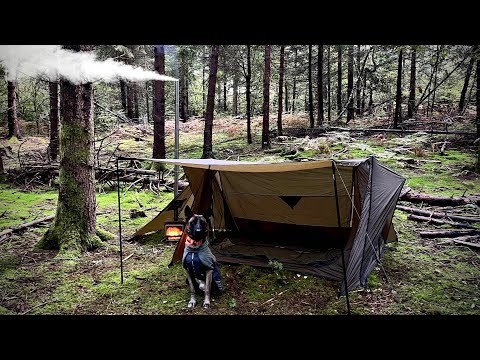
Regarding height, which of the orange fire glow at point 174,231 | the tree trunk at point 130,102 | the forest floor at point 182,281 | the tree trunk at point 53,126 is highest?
the tree trunk at point 130,102

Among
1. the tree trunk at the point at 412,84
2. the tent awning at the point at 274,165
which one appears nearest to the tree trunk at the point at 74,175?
the tent awning at the point at 274,165

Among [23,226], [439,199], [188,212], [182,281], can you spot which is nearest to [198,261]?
[188,212]

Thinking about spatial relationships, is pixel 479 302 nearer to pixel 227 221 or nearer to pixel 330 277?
pixel 330 277

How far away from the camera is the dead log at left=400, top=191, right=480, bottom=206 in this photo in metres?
6.66

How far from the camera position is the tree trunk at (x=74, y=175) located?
197 inches

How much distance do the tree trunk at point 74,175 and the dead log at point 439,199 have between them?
248 inches

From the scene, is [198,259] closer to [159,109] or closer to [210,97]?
[159,109]

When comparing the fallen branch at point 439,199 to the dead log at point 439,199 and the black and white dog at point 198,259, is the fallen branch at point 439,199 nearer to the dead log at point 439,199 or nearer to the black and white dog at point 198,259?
the dead log at point 439,199

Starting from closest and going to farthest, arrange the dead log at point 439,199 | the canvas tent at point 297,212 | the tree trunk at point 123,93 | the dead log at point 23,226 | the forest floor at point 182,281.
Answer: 1. the forest floor at point 182,281
2. the canvas tent at point 297,212
3. the dead log at point 23,226
4. the dead log at point 439,199
5. the tree trunk at point 123,93

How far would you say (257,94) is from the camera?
66.8ft

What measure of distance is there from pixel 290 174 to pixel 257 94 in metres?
15.7

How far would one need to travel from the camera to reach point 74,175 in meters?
5.06
